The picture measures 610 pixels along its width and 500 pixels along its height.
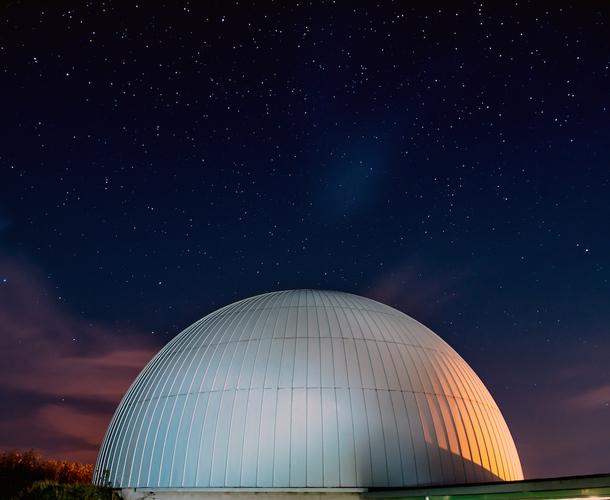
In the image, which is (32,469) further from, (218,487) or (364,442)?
(364,442)

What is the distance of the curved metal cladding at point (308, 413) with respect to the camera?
13.2m

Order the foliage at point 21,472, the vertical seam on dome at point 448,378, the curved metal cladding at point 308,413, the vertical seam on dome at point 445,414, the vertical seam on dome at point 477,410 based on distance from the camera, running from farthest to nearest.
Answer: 1. the foliage at point 21,472
2. the vertical seam on dome at point 477,410
3. the vertical seam on dome at point 448,378
4. the vertical seam on dome at point 445,414
5. the curved metal cladding at point 308,413

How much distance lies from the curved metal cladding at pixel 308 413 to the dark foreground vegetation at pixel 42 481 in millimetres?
1038

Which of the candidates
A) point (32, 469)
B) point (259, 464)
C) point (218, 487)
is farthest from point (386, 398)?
point (32, 469)

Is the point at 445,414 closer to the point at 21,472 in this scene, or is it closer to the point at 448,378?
the point at 448,378

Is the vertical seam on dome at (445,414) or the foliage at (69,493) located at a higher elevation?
the vertical seam on dome at (445,414)

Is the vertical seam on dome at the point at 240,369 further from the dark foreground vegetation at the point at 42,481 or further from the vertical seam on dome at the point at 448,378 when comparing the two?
the vertical seam on dome at the point at 448,378

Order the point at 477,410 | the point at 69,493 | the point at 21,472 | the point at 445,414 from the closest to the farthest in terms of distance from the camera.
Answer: the point at 69,493
the point at 445,414
the point at 477,410
the point at 21,472

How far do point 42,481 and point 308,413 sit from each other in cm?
1220

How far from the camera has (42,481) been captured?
18.0 meters

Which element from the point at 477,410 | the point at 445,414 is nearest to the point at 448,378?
the point at 477,410

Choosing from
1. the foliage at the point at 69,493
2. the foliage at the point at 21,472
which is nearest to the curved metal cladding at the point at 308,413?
the foliage at the point at 69,493

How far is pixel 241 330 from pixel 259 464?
5.20 meters

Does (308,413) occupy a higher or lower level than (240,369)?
lower
